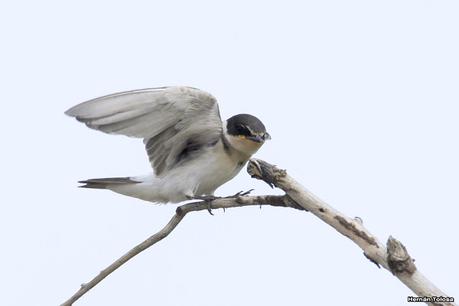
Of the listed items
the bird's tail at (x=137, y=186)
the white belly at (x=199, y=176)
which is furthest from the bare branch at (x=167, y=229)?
the bird's tail at (x=137, y=186)

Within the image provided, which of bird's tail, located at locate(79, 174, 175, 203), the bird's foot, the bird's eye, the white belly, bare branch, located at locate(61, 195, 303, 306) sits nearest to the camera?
bare branch, located at locate(61, 195, 303, 306)

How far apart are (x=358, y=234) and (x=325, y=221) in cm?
29

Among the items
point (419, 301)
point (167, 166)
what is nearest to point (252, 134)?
point (167, 166)

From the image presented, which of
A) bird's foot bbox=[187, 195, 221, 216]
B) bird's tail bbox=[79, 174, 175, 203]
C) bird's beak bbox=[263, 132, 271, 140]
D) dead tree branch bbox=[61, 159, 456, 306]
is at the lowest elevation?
bird's tail bbox=[79, 174, 175, 203]

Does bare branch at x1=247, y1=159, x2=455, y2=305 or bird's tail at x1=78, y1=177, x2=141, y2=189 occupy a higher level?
bare branch at x1=247, y1=159, x2=455, y2=305

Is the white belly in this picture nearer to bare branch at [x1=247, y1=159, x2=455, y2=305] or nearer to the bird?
the bird

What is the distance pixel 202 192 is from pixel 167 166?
0.40m

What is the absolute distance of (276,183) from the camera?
6496mm

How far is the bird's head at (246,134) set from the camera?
7895mm

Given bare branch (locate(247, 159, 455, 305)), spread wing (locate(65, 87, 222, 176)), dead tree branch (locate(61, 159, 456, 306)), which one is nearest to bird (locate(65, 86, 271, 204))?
spread wing (locate(65, 87, 222, 176))

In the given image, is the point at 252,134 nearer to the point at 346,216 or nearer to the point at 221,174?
the point at 221,174

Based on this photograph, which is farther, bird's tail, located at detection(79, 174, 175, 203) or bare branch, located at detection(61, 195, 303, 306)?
bird's tail, located at detection(79, 174, 175, 203)

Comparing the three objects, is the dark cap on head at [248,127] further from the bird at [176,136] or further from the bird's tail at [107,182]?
the bird's tail at [107,182]

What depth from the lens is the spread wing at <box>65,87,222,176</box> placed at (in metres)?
7.66
